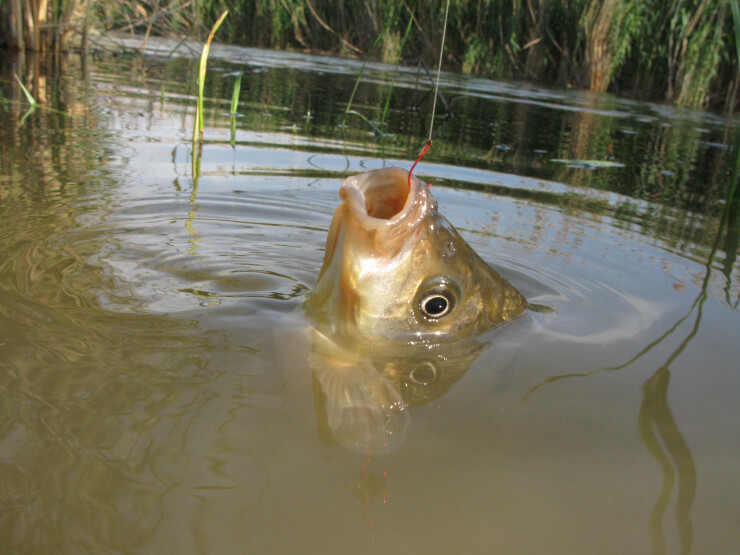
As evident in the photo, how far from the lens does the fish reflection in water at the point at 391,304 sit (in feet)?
5.75

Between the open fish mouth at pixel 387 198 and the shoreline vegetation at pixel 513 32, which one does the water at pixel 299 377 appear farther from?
the shoreline vegetation at pixel 513 32

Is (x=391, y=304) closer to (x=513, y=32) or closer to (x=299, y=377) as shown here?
(x=299, y=377)

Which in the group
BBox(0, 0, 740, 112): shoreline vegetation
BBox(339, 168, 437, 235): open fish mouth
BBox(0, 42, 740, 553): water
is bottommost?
BBox(0, 42, 740, 553): water

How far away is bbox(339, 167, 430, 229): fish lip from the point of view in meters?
1.75

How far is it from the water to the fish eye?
0.21 metres

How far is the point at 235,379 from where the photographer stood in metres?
1.68

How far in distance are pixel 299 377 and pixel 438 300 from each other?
19.6 inches

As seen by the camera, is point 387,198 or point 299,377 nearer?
point 299,377

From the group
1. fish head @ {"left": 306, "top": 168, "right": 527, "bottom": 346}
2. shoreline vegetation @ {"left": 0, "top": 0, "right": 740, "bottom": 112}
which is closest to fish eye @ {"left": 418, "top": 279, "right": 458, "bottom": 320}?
fish head @ {"left": 306, "top": 168, "right": 527, "bottom": 346}

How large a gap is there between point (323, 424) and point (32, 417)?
616mm

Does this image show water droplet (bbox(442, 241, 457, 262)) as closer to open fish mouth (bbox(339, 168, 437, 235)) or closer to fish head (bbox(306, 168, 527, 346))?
fish head (bbox(306, 168, 527, 346))

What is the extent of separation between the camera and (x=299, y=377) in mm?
1754

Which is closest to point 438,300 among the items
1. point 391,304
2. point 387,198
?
point 391,304

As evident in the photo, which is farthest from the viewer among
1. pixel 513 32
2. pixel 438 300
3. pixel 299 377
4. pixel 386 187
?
pixel 513 32
